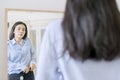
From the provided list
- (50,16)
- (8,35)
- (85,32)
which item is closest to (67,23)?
(85,32)

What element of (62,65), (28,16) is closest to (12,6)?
(28,16)

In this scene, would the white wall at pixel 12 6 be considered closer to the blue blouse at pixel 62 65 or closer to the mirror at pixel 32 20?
the mirror at pixel 32 20

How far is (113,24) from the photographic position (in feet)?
2.76

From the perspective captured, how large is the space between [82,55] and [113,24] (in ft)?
0.50

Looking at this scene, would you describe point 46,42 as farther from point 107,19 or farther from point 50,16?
point 50,16

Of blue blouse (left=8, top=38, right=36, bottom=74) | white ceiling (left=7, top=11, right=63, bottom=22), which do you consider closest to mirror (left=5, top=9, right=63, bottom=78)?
white ceiling (left=7, top=11, right=63, bottom=22)

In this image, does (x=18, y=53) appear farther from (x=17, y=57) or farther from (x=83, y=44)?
(x=83, y=44)

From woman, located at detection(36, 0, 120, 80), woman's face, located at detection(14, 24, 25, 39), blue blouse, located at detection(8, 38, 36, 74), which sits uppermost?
woman, located at detection(36, 0, 120, 80)

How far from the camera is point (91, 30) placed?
0.81 meters

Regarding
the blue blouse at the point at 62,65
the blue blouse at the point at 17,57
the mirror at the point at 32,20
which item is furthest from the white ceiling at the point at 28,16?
the blue blouse at the point at 62,65

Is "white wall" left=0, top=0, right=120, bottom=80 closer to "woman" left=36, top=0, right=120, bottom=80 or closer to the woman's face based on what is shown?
the woman's face

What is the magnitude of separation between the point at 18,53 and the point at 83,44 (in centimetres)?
115

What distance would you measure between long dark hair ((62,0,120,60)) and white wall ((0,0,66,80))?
3.78ft

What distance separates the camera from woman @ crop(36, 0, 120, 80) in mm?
812
